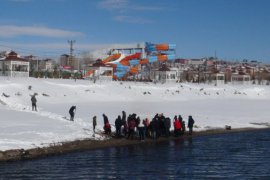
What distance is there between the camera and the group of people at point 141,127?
1162 inches

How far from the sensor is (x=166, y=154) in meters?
24.7

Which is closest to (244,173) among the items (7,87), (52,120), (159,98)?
(52,120)

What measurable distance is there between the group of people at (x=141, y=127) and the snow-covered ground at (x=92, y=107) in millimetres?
1419

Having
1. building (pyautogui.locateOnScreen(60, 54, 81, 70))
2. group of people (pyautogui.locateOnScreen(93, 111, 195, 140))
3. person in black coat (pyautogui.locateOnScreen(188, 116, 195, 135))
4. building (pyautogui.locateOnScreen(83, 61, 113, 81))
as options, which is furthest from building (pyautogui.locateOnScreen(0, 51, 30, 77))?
building (pyautogui.locateOnScreen(60, 54, 81, 70))

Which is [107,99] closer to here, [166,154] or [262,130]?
[262,130]

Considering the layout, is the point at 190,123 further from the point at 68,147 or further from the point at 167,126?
the point at 68,147

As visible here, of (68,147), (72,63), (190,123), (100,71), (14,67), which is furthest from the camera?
(72,63)

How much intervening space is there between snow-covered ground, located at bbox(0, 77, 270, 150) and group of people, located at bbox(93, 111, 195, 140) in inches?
55.8

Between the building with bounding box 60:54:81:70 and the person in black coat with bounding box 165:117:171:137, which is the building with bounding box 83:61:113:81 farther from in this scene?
the person in black coat with bounding box 165:117:171:137

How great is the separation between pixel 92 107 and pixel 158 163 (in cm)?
2732

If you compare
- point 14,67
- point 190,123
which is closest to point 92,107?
point 190,123

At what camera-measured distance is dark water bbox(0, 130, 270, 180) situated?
1914 cm

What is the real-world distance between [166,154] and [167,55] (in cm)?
10343

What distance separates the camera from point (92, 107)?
4856 centimetres
